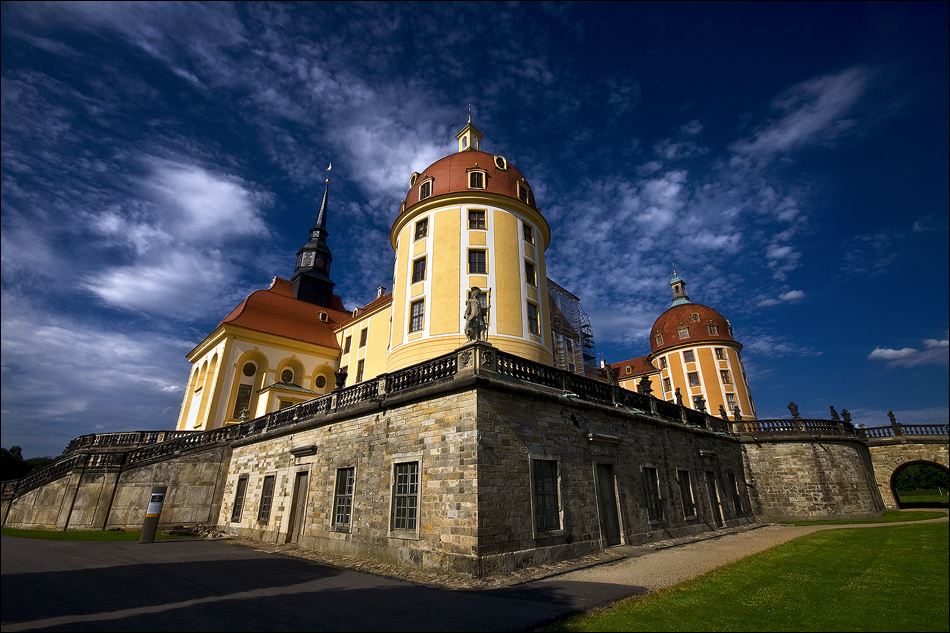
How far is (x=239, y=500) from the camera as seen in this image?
792 inches

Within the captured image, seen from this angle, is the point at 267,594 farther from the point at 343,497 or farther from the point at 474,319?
the point at 474,319

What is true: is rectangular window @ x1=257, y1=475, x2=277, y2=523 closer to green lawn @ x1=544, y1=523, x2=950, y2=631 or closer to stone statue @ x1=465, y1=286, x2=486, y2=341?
stone statue @ x1=465, y1=286, x2=486, y2=341

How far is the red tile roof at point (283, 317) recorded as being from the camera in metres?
33.9

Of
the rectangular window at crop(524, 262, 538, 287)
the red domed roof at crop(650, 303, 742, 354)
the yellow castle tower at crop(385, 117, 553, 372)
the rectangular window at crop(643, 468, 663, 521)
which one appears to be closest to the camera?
the rectangular window at crop(643, 468, 663, 521)

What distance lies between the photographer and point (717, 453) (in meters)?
21.8

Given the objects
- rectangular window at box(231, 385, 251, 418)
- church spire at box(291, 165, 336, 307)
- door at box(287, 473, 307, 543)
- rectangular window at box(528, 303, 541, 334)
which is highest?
church spire at box(291, 165, 336, 307)

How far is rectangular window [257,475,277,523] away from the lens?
1780 cm

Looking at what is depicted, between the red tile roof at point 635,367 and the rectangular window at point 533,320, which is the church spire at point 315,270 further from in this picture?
the red tile roof at point 635,367

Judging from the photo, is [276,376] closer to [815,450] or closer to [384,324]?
[384,324]

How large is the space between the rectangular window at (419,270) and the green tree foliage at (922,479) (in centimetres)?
6341

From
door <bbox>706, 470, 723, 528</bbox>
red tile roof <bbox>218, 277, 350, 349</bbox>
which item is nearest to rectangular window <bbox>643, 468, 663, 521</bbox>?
door <bbox>706, 470, 723, 528</bbox>

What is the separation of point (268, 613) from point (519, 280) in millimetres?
17571

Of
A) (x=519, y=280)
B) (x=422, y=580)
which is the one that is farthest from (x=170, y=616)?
(x=519, y=280)

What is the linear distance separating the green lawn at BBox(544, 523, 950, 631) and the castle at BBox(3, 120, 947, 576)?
388 centimetres
